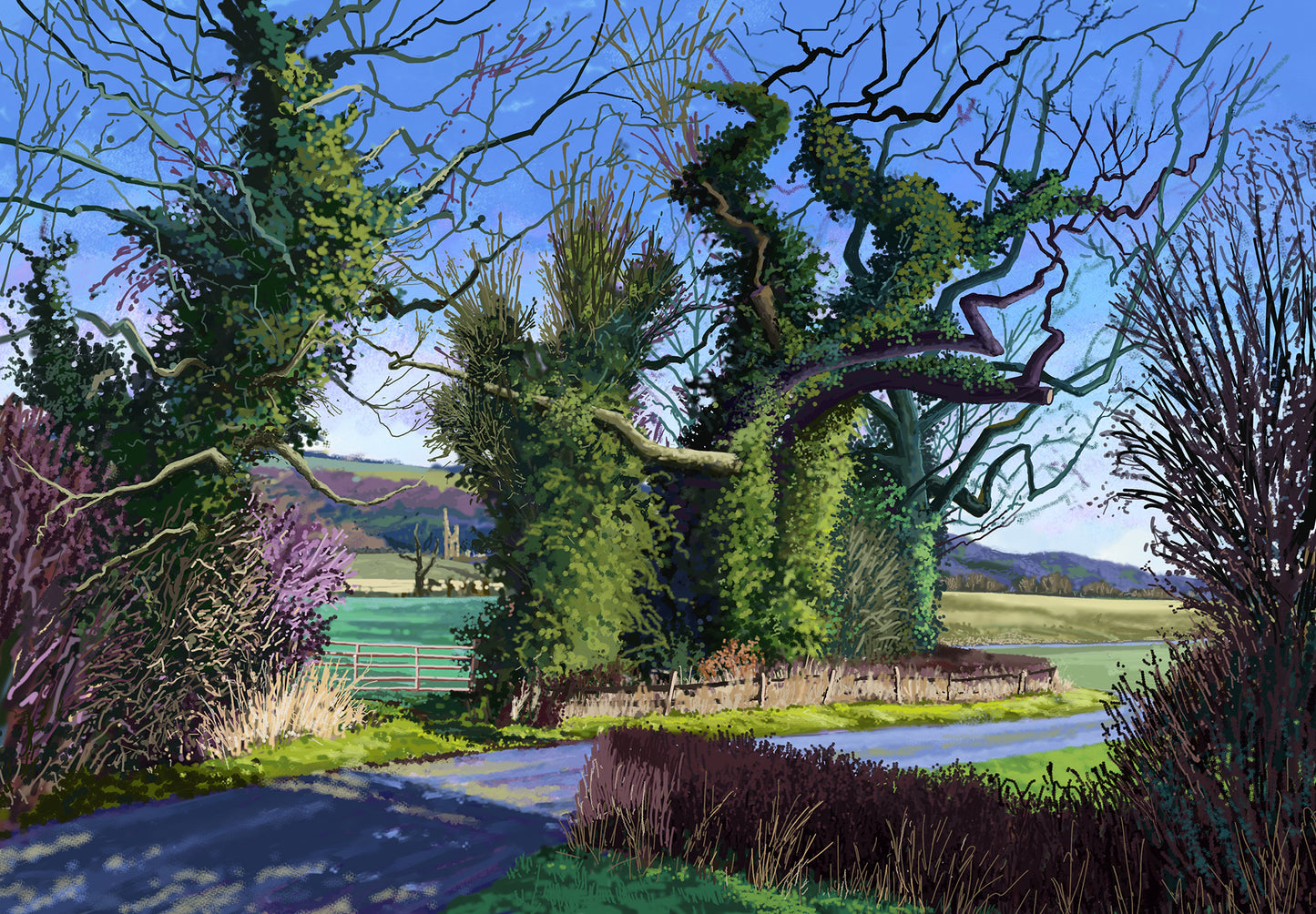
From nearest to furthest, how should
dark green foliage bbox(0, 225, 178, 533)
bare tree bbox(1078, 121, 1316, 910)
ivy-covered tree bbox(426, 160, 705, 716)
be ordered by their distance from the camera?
bare tree bbox(1078, 121, 1316, 910), dark green foliage bbox(0, 225, 178, 533), ivy-covered tree bbox(426, 160, 705, 716)

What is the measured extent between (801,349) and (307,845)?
1625cm

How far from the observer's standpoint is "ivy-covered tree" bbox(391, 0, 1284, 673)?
22266 millimetres

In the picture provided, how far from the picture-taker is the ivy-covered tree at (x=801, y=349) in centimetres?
2227

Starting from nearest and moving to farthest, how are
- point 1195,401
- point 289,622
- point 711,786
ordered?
point 1195,401
point 711,786
point 289,622

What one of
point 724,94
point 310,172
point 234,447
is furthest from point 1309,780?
point 724,94

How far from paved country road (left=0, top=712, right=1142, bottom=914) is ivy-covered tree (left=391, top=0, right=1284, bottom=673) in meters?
8.14

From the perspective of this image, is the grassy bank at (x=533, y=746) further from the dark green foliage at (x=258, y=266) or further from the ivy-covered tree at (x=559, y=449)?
the dark green foliage at (x=258, y=266)

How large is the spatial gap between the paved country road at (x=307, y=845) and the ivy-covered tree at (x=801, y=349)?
8144 millimetres

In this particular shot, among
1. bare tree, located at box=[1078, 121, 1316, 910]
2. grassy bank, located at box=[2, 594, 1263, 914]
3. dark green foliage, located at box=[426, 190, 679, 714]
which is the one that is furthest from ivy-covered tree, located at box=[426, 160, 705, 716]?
bare tree, located at box=[1078, 121, 1316, 910]

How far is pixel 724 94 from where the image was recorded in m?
23.4

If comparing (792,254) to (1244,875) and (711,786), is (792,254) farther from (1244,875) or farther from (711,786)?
(1244,875)

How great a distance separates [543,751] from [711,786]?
6.30 metres

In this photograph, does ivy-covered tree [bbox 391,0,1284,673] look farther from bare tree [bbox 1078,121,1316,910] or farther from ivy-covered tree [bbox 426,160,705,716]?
bare tree [bbox 1078,121,1316,910]

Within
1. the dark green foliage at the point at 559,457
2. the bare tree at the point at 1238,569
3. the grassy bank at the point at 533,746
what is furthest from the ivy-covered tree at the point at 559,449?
the bare tree at the point at 1238,569
